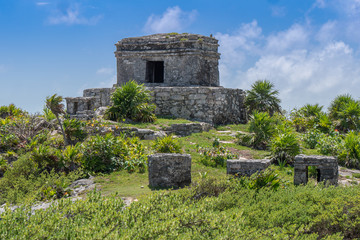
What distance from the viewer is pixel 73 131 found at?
1120 centimetres

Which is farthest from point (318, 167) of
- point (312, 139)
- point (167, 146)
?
point (312, 139)

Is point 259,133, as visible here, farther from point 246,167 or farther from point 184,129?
point 246,167

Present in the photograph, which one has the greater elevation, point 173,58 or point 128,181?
point 173,58

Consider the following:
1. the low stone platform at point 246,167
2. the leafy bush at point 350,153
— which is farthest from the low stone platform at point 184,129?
the low stone platform at point 246,167

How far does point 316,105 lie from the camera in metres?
17.3

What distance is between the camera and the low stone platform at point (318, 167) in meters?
7.77

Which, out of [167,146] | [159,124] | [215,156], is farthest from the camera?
[159,124]

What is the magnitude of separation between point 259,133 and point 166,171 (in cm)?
577

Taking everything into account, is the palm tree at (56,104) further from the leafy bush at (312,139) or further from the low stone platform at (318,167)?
the leafy bush at (312,139)

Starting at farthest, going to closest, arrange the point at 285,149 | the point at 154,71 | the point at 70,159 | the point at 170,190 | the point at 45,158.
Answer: the point at 154,71 → the point at 285,149 → the point at 45,158 → the point at 70,159 → the point at 170,190

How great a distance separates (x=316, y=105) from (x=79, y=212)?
15202 mm

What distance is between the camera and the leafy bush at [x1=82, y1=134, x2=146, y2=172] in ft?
29.2

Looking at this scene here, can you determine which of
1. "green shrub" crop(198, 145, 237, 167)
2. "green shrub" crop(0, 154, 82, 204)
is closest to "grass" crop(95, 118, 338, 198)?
"green shrub" crop(198, 145, 237, 167)

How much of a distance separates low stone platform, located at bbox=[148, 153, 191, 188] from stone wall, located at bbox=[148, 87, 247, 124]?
7180mm
